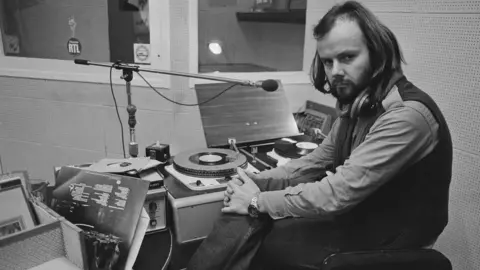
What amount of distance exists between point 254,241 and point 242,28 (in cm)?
173

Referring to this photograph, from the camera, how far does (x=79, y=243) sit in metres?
1.02

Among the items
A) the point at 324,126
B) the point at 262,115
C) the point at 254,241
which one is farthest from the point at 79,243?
the point at 324,126

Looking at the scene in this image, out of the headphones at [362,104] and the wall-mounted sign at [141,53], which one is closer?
the headphones at [362,104]

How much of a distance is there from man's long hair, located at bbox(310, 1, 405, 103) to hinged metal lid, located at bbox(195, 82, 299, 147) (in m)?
0.76

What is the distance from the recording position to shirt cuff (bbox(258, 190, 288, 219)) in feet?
3.92

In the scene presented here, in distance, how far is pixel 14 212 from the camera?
3.55 ft

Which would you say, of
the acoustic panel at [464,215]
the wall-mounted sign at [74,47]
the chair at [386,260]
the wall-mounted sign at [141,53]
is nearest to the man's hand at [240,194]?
the chair at [386,260]

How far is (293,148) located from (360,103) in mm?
641

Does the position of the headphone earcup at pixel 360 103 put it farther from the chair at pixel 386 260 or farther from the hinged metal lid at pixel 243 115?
the hinged metal lid at pixel 243 115

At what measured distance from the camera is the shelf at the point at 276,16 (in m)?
2.47

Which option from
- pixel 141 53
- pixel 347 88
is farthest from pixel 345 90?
pixel 141 53

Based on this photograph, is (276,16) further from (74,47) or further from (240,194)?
(240,194)

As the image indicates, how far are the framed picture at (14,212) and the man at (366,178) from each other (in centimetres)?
55

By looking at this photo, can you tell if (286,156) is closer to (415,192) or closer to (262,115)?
(262,115)
